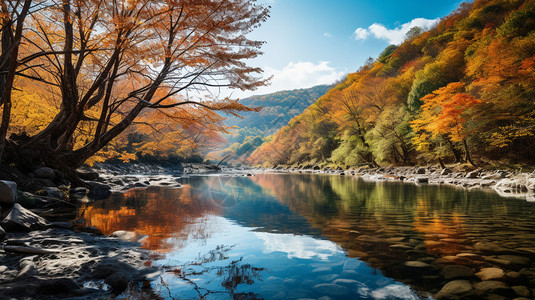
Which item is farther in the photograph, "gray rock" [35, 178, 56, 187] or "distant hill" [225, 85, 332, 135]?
"distant hill" [225, 85, 332, 135]

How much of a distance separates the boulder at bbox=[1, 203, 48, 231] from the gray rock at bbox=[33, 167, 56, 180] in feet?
16.0

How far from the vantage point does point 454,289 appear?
243 centimetres

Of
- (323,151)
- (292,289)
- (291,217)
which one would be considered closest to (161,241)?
(292,289)

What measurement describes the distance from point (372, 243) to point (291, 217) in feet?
8.63

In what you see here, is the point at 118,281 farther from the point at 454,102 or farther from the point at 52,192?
the point at 454,102

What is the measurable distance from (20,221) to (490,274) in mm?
6287

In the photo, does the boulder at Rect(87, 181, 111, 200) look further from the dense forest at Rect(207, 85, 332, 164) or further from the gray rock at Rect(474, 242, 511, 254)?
the dense forest at Rect(207, 85, 332, 164)

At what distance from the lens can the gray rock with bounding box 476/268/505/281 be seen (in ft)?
8.61

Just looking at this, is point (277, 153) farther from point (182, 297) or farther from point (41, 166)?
point (182, 297)

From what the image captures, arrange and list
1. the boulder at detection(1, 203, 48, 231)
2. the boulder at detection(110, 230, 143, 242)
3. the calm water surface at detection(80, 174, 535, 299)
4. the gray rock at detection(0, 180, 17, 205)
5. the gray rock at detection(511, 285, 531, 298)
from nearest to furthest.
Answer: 1. the gray rock at detection(511, 285, 531, 298)
2. the calm water surface at detection(80, 174, 535, 299)
3. the boulder at detection(1, 203, 48, 231)
4. the boulder at detection(110, 230, 143, 242)
5. the gray rock at detection(0, 180, 17, 205)

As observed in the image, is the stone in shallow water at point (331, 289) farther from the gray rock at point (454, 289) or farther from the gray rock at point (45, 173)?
the gray rock at point (45, 173)

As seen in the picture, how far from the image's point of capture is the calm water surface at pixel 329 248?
8.60 ft

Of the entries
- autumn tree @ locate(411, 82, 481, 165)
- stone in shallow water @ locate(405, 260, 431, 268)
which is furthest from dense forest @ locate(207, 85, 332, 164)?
stone in shallow water @ locate(405, 260, 431, 268)

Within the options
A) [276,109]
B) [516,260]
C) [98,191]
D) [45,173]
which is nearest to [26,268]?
[516,260]
